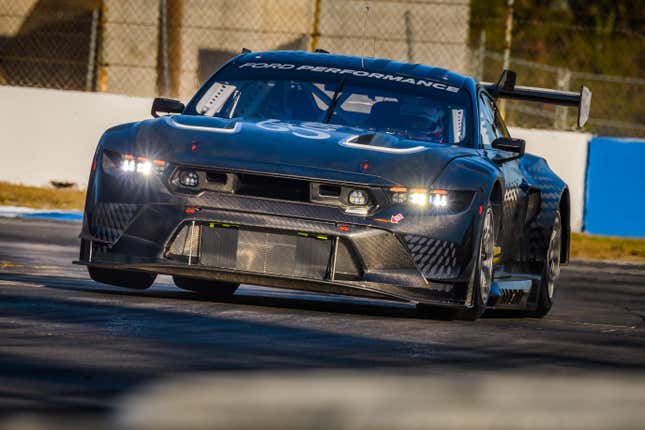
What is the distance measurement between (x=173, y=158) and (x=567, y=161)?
39.8 feet

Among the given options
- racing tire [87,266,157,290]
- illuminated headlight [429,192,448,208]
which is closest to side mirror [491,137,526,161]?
illuminated headlight [429,192,448,208]

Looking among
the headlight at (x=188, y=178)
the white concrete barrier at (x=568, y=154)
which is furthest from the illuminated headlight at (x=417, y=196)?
the white concrete barrier at (x=568, y=154)

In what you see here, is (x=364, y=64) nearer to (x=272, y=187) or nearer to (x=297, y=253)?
(x=272, y=187)

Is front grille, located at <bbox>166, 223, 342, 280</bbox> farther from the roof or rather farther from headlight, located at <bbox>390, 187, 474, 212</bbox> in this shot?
the roof

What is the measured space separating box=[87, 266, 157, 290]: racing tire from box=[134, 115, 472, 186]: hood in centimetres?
84

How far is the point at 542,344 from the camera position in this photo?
6.91m

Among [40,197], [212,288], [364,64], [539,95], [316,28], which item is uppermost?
[316,28]

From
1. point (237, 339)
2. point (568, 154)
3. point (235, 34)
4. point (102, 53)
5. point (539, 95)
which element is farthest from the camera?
point (235, 34)

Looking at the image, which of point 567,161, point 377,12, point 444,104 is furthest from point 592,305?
point 377,12

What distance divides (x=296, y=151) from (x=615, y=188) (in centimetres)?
1196

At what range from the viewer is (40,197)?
1814 cm

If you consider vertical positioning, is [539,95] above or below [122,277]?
above

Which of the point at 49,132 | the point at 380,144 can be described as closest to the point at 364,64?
the point at 380,144

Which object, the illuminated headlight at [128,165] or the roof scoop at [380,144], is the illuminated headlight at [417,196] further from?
the illuminated headlight at [128,165]
